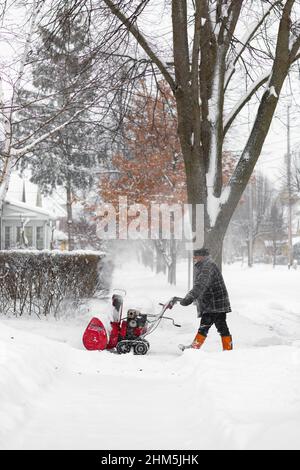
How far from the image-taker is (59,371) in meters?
5.78

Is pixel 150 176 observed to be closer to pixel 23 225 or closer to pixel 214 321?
pixel 214 321

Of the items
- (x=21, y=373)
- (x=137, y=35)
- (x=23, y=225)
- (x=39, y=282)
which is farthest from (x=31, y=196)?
(x=21, y=373)

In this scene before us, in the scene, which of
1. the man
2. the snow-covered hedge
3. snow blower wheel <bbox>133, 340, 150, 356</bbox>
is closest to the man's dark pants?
the man

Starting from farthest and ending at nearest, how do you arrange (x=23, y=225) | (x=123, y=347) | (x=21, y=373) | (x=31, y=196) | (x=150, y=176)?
(x=31, y=196) → (x=23, y=225) → (x=150, y=176) → (x=123, y=347) → (x=21, y=373)

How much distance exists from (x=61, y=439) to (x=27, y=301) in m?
7.40

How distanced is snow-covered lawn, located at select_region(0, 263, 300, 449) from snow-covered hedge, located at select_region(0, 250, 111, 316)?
3458mm

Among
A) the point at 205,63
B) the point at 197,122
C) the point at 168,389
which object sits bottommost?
the point at 168,389

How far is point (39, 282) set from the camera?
10.6 metres

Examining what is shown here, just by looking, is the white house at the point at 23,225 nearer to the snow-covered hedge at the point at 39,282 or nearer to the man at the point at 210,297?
the snow-covered hedge at the point at 39,282

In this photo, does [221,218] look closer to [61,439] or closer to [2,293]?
[2,293]

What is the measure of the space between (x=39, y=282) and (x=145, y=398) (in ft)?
20.4

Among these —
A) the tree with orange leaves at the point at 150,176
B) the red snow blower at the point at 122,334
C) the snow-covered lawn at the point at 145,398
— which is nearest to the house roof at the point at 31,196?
the tree with orange leaves at the point at 150,176
